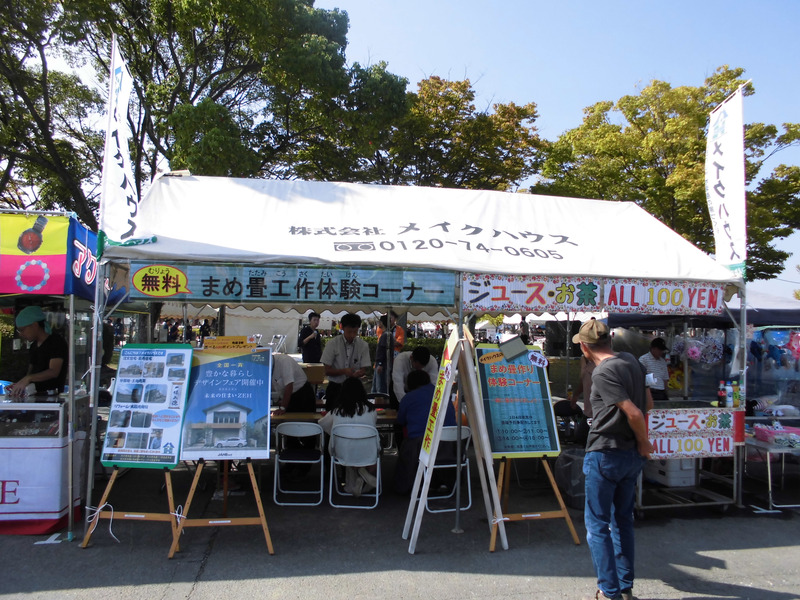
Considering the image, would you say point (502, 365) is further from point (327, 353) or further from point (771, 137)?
point (771, 137)

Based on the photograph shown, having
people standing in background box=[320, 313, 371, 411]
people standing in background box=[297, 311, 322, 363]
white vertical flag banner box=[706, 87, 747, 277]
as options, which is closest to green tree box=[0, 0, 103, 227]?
people standing in background box=[297, 311, 322, 363]

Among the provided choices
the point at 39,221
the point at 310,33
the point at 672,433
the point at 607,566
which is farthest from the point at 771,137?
the point at 39,221

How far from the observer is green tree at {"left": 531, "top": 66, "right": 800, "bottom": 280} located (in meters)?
14.4

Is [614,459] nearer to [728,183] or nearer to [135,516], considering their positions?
[135,516]

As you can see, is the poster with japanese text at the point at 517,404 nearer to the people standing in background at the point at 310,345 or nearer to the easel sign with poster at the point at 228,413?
the easel sign with poster at the point at 228,413

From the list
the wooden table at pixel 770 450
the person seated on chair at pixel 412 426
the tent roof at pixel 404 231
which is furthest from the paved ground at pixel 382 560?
the tent roof at pixel 404 231

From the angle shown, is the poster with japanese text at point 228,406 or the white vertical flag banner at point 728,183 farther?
the white vertical flag banner at point 728,183

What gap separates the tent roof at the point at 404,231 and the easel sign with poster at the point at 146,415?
0.84 metres

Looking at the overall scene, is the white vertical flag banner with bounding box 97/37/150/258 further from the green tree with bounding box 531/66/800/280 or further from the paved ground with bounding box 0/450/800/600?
the green tree with bounding box 531/66/800/280

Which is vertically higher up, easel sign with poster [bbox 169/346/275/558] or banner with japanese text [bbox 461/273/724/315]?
banner with japanese text [bbox 461/273/724/315]

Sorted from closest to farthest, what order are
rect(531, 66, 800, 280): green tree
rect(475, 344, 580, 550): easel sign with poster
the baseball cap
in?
1. the baseball cap
2. rect(475, 344, 580, 550): easel sign with poster
3. rect(531, 66, 800, 280): green tree

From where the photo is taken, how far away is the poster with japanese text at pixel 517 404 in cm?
427

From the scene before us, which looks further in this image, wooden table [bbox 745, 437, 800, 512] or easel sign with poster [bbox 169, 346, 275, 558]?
wooden table [bbox 745, 437, 800, 512]

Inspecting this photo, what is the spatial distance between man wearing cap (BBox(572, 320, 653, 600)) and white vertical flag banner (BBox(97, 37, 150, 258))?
372 centimetres
